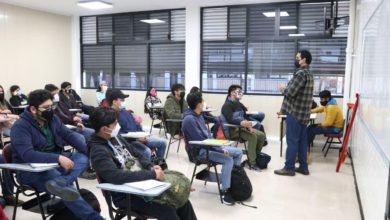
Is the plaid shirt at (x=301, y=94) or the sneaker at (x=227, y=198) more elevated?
the plaid shirt at (x=301, y=94)

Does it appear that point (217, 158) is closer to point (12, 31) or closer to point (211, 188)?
point (211, 188)

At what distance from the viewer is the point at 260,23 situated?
6785 mm

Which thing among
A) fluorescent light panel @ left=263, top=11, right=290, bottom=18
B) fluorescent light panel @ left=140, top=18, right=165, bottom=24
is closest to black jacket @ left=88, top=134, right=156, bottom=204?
fluorescent light panel @ left=263, top=11, right=290, bottom=18

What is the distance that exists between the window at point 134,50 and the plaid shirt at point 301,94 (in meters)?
3.70

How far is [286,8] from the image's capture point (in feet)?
21.6

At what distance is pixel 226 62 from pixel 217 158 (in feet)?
13.4

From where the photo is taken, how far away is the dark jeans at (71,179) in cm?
234

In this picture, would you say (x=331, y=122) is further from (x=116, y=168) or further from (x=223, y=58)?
(x=116, y=168)

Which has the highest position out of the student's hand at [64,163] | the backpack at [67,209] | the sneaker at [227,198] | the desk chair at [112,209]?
the student's hand at [64,163]

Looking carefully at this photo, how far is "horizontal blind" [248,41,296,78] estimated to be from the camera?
6656 millimetres

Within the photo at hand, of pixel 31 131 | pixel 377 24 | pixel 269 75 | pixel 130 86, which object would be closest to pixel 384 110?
pixel 377 24

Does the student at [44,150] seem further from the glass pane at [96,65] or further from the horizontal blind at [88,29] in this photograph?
the horizontal blind at [88,29]

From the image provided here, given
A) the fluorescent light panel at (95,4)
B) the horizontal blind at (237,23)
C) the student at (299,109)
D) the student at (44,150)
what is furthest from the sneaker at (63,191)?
the horizontal blind at (237,23)

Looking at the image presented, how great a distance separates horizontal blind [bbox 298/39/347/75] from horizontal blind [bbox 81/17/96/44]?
492 centimetres
